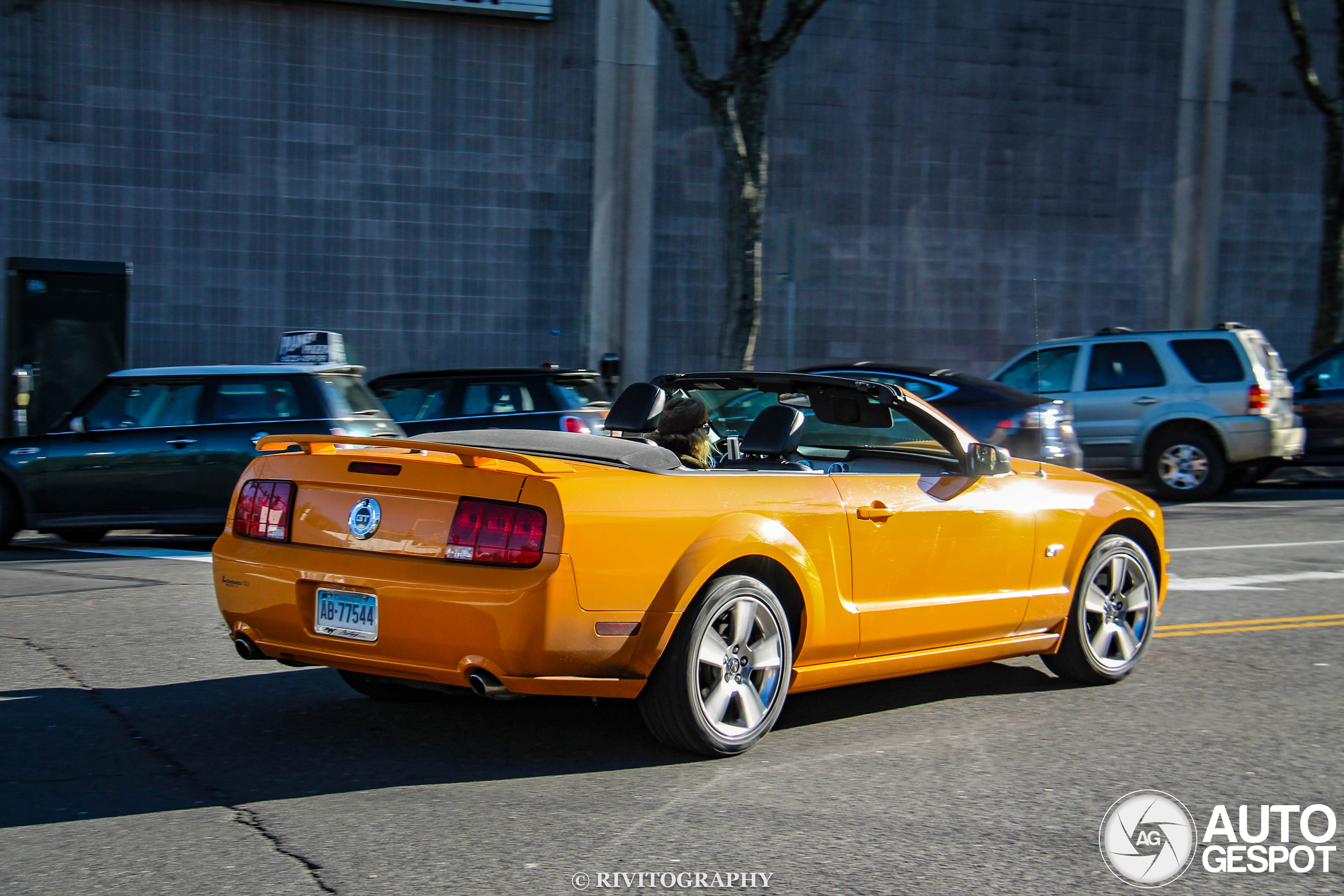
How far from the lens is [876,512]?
17.3ft

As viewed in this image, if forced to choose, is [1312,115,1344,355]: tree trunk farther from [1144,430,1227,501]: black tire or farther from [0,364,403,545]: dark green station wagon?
[0,364,403,545]: dark green station wagon

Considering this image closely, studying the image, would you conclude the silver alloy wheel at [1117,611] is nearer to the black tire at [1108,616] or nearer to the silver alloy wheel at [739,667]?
the black tire at [1108,616]

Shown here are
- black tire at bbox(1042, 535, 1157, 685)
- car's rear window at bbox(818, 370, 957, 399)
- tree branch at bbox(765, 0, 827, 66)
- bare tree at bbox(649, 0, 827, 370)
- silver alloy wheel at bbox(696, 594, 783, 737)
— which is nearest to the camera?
silver alloy wheel at bbox(696, 594, 783, 737)

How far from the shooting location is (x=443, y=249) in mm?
19781

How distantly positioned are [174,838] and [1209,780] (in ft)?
11.2

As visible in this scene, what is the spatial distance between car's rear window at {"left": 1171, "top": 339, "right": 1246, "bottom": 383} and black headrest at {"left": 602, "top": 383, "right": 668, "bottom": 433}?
36.1 ft

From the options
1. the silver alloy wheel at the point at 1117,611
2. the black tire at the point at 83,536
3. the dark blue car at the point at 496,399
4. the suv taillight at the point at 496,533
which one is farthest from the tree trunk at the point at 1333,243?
the suv taillight at the point at 496,533

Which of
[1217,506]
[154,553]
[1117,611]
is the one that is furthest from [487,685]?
[1217,506]

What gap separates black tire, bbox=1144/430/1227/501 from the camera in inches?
590

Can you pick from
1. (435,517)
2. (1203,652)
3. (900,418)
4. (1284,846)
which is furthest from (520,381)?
(1284,846)

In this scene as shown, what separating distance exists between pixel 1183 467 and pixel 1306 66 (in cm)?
837

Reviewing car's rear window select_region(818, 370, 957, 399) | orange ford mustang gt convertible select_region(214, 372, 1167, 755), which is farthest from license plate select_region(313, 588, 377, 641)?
car's rear window select_region(818, 370, 957, 399)

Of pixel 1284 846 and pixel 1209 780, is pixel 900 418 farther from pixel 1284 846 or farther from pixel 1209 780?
pixel 1284 846

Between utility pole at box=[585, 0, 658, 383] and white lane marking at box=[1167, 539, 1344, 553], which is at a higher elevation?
utility pole at box=[585, 0, 658, 383]
